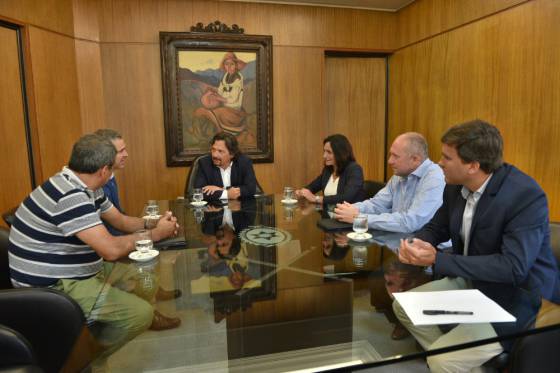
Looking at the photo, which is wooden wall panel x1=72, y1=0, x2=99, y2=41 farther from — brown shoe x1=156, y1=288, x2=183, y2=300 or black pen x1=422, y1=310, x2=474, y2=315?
black pen x1=422, y1=310, x2=474, y2=315

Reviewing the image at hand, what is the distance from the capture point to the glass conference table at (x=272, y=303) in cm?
109

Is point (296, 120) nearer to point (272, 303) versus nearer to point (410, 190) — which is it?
point (410, 190)

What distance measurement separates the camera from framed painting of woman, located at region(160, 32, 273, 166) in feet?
14.1

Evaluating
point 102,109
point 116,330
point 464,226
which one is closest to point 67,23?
point 102,109

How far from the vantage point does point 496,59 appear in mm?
3434

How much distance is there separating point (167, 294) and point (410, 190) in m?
1.67

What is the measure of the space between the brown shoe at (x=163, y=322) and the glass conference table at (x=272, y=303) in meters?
0.02

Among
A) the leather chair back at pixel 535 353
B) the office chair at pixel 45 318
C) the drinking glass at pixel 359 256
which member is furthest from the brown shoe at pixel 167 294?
the leather chair back at pixel 535 353

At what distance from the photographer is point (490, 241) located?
1.52 metres

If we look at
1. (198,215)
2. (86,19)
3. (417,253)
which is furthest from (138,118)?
(417,253)

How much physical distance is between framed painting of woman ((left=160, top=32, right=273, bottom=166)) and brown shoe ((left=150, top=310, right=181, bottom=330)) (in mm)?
3385

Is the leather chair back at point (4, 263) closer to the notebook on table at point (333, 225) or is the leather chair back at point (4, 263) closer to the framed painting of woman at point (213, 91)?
the notebook on table at point (333, 225)

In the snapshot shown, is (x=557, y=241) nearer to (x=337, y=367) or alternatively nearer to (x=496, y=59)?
(x=337, y=367)

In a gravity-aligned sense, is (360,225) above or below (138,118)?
below
